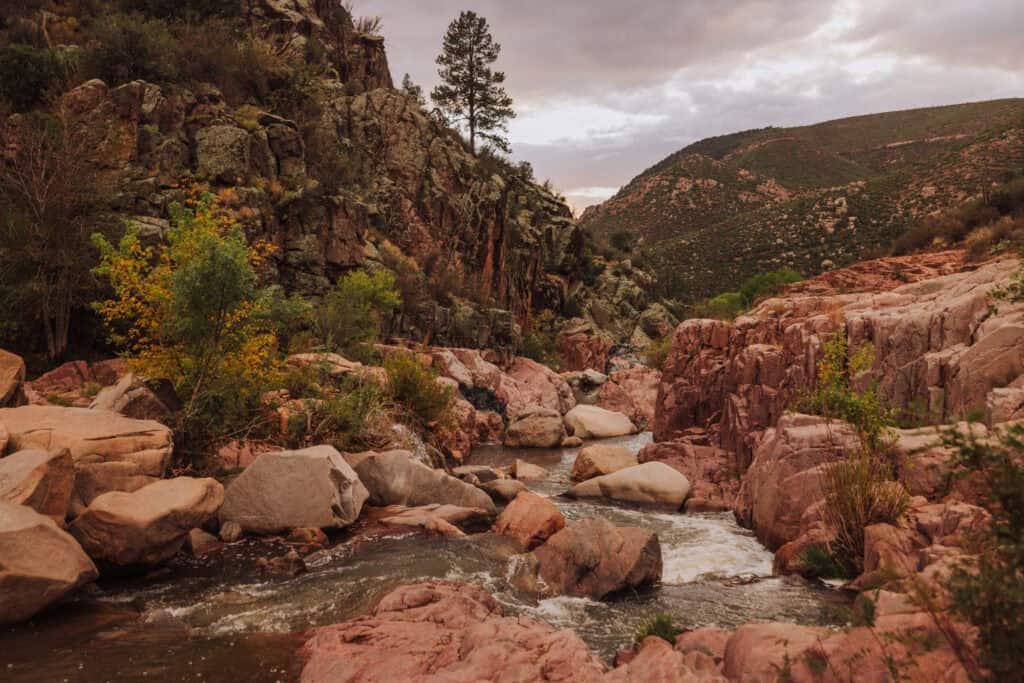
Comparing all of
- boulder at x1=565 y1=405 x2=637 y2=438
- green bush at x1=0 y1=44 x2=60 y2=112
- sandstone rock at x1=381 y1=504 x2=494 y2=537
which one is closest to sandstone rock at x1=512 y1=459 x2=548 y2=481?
sandstone rock at x1=381 y1=504 x2=494 y2=537

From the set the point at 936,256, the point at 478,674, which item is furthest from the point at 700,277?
the point at 478,674

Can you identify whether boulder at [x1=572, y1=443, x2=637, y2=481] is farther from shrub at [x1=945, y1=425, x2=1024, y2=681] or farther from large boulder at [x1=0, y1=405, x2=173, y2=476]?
shrub at [x1=945, y1=425, x2=1024, y2=681]

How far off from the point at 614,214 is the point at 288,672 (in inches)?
3420

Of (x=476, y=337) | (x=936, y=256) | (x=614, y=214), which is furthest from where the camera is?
A: (x=614, y=214)

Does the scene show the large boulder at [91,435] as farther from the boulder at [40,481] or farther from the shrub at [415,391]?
the shrub at [415,391]

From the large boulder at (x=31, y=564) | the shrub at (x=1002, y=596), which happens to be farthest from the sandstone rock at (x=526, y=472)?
the shrub at (x=1002, y=596)

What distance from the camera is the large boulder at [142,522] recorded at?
689 centimetres

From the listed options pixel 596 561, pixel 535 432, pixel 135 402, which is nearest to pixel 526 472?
pixel 535 432

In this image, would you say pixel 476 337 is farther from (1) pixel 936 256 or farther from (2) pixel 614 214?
(2) pixel 614 214

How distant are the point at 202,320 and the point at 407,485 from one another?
4650 millimetres

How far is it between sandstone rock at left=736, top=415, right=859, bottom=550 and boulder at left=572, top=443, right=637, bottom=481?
540cm

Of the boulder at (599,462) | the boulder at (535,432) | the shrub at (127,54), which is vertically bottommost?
the boulder at (535,432)

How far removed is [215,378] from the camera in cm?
1092

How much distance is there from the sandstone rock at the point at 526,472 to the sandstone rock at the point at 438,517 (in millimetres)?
5126
